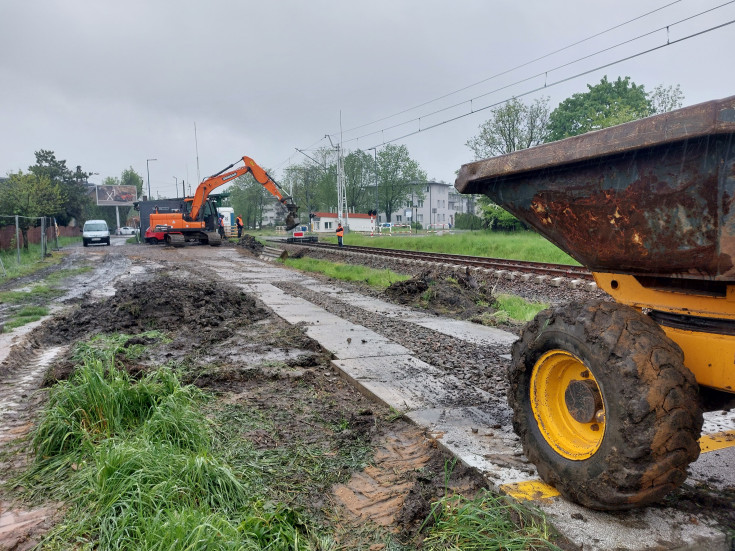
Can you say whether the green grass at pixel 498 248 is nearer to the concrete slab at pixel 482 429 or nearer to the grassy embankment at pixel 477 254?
the grassy embankment at pixel 477 254

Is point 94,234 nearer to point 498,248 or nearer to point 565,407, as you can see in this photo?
point 498,248

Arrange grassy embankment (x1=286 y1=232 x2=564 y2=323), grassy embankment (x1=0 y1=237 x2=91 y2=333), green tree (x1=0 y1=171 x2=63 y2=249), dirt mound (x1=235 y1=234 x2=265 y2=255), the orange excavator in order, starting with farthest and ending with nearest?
the orange excavator < dirt mound (x1=235 y1=234 x2=265 y2=255) < green tree (x1=0 y1=171 x2=63 y2=249) < grassy embankment (x1=286 y1=232 x2=564 y2=323) < grassy embankment (x1=0 y1=237 x2=91 y2=333)

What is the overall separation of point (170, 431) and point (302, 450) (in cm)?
99

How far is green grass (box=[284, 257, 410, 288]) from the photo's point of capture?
46.5 feet

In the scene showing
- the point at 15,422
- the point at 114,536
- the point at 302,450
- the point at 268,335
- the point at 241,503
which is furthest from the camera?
the point at 268,335

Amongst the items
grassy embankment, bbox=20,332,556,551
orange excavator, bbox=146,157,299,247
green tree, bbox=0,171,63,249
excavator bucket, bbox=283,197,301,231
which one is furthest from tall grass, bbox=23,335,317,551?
orange excavator, bbox=146,157,299,247

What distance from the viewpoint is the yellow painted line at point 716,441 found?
3.18 meters

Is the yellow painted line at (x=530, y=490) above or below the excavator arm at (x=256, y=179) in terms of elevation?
below

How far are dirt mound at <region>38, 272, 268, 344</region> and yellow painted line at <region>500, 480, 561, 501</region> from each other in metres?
5.54

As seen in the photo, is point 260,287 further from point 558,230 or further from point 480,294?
point 558,230

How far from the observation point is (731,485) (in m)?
3.17

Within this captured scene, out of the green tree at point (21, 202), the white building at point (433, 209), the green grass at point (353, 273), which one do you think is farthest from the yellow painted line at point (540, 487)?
the white building at point (433, 209)

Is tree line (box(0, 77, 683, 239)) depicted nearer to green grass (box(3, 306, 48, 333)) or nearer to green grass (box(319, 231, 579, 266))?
green grass (box(319, 231, 579, 266))

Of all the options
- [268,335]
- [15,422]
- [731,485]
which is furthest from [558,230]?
[268,335]
